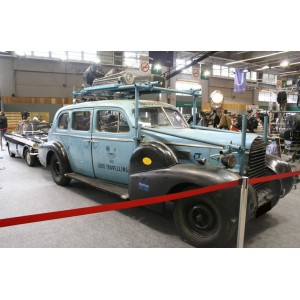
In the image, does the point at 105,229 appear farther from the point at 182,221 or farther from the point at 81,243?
the point at 182,221

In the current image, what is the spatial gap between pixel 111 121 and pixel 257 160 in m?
2.34

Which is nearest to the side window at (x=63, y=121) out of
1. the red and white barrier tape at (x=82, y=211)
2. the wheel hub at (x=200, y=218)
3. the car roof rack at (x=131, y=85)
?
the car roof rack at (x=131, y=85)

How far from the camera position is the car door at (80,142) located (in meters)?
4.81

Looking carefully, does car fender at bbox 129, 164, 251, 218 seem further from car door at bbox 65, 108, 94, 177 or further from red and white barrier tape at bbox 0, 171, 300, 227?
car door at bbox 65, 108, 94, 177

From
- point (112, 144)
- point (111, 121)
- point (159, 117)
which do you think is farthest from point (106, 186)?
point (159, 117)

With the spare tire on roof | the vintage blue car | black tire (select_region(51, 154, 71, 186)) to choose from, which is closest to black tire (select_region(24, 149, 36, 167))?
black tire (select_region(51, 154, 71, 186))

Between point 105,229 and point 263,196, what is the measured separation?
2177 millimetres

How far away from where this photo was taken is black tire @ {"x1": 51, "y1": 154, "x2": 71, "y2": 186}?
5347 millimetres

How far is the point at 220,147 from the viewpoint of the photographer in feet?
11.2

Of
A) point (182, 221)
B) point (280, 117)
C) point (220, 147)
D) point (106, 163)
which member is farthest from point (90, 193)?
point (280, 117)

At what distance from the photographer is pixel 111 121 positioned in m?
4.48

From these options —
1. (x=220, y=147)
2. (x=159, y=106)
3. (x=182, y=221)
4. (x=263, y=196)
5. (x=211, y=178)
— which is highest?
(x=159, y=106)

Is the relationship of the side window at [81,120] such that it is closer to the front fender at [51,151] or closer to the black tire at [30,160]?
the front fender at [51,151]

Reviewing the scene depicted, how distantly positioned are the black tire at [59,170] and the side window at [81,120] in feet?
2.55
